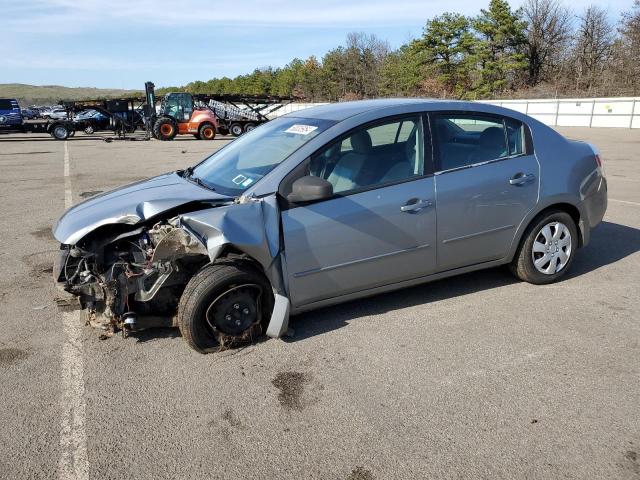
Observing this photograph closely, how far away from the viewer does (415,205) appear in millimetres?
3846

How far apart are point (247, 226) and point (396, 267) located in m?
1.19

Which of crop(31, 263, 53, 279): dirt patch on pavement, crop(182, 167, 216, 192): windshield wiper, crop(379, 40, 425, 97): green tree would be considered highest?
crop(379, 40, 425, 97): green tree

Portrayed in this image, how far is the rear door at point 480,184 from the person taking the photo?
4.02m

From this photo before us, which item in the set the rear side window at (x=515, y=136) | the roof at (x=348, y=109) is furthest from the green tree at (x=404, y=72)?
the roof at (x=348, y=109)

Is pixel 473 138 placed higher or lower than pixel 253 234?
higher

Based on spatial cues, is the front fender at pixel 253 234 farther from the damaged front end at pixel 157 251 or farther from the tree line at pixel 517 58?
the tree line at pixel 517 58

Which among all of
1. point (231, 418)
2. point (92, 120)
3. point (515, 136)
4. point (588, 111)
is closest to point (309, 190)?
point (231, 418)

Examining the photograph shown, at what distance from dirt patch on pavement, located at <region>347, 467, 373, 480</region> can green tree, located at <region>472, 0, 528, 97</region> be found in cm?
5128

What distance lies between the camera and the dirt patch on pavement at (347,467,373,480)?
94.6 inches

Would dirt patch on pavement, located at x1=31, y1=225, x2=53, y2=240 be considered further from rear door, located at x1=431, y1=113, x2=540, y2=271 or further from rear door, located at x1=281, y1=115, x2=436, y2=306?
rear door, located at x1=431, y1=113, x2=540, y2=271

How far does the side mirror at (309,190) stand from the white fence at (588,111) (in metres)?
24.7

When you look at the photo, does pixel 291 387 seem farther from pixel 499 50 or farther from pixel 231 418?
pixel 499 50

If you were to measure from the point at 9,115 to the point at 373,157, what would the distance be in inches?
1170

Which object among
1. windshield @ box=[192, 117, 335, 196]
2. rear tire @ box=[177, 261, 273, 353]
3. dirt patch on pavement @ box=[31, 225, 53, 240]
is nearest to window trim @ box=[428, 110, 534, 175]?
windshield @ box=[192, 117, 335, 196]
